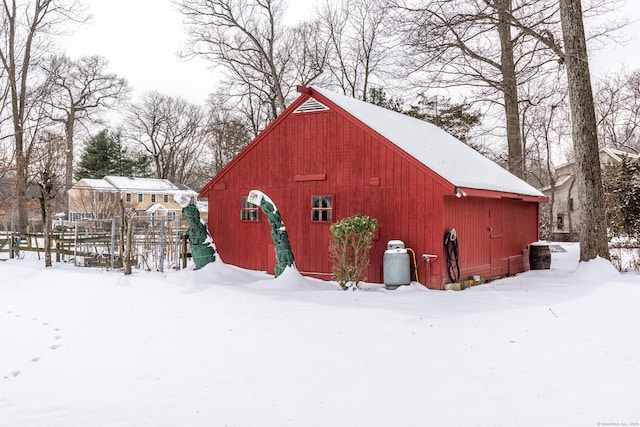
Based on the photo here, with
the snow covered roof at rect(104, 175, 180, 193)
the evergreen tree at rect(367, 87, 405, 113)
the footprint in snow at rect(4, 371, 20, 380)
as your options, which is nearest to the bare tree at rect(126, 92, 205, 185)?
the snow covered roof at rect(104, 175, 180, 193)

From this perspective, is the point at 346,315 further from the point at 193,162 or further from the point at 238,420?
the point at 193,162

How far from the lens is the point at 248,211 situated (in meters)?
13.2

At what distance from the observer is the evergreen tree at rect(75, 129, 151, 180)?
4575 centimetres

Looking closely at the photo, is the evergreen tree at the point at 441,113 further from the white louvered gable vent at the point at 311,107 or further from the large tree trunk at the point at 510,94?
the white louvered gable vent at the point at 311,107

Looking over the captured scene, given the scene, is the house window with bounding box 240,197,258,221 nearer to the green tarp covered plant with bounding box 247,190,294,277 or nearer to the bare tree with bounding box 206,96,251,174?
the green tarp covered plant with bounding box 247,190,294,277

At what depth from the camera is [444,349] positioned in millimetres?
5926

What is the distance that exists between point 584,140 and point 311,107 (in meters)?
6.61

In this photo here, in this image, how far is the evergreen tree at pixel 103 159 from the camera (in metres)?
45.8

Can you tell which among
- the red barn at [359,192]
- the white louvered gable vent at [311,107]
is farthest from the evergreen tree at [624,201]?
the white louvered gable vent at [311,107]

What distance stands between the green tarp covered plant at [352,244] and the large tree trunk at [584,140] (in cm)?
545

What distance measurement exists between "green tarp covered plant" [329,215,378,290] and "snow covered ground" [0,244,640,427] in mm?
667

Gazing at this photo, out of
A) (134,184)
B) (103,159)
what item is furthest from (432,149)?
(103,159)

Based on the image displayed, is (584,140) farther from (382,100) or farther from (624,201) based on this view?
(382,100)

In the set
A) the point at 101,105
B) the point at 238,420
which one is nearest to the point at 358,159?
the point at 238,420
